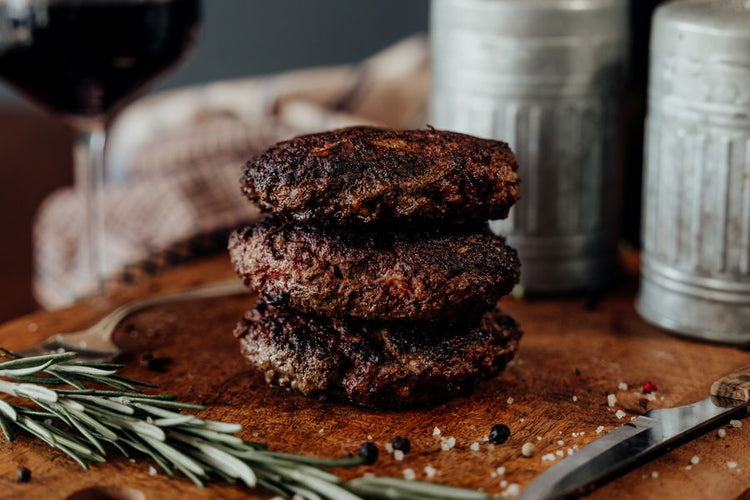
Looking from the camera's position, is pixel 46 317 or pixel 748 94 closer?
pixel 748 94

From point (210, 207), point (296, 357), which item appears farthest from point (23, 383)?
point (210, 207)

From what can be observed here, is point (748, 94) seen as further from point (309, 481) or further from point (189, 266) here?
point (189, 266)

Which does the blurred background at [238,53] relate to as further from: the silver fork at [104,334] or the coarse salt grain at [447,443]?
the coarse salt grain at [447,443]

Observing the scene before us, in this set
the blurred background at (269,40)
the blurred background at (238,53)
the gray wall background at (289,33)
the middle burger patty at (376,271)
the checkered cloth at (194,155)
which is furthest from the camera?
the gray wall background at (289,33)

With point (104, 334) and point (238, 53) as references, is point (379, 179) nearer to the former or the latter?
point (104, 334)

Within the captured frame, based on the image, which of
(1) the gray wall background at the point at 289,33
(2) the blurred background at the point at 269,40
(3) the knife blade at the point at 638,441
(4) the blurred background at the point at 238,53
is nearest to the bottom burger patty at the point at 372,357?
(3) the knife blade at the point at 638,441

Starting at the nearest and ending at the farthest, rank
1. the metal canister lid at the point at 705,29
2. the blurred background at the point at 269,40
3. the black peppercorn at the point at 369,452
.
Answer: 1. the black peppercorn at the point at 369,452
2. the metal canister lid at the point at 705,29
3. the blurred background at the point at 269,40

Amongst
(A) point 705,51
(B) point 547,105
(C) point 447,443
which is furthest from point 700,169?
(C) point 447,443
